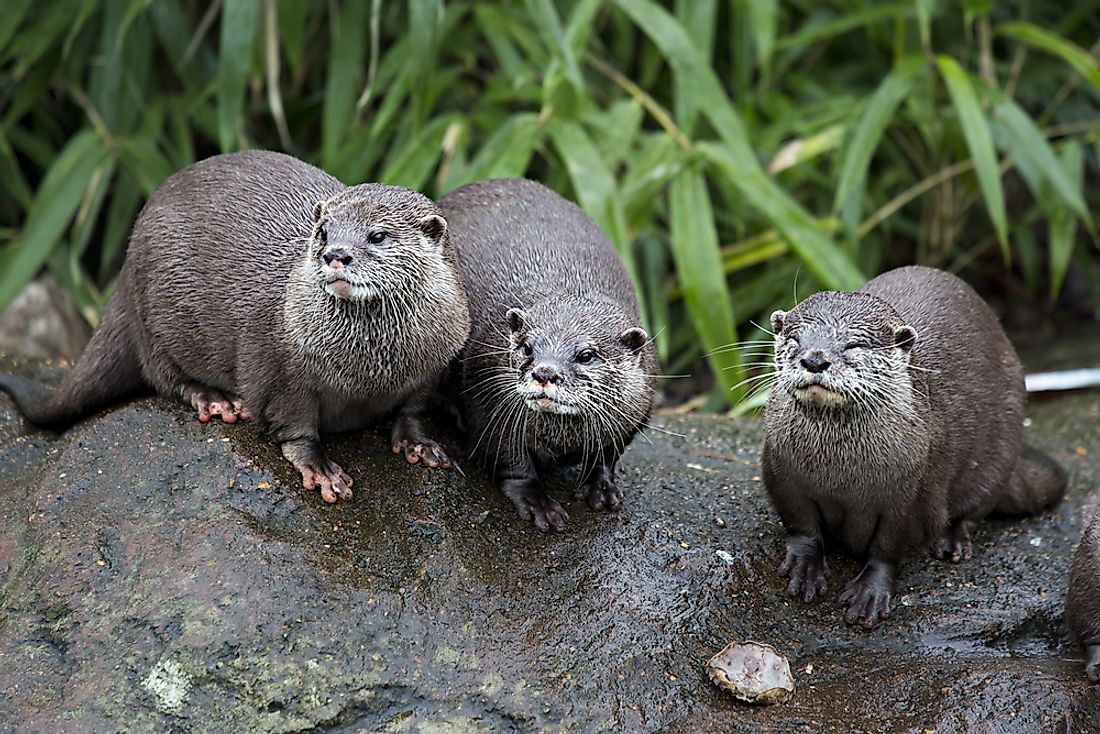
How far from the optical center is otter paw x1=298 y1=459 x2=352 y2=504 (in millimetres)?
2990

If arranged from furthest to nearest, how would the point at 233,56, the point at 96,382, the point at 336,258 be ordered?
the point at 233,56 < the point at 96,382 < the point at 336,258

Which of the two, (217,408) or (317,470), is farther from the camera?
(217,408)

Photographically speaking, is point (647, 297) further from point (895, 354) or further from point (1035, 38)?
point (895, 354)

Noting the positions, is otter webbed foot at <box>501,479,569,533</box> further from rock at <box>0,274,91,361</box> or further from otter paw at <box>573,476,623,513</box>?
rock at <box>0,274,91,361</box>

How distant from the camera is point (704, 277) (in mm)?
4262

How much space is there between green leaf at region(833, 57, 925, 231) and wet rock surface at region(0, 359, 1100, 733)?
4.94 ft

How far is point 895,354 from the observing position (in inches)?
116

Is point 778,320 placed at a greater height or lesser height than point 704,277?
greater

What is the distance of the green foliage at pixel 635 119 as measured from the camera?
170 inches

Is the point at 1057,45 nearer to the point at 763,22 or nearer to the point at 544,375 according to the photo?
the point at 763,22

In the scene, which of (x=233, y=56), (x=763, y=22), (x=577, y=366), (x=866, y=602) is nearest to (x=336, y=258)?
(x=577, y=366)

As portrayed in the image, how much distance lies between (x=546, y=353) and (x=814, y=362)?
607 millimetres

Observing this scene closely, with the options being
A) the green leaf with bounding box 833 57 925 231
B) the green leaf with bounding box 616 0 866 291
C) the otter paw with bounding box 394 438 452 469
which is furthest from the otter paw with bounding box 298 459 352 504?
the green leaf with bounding box 833 57 925 231

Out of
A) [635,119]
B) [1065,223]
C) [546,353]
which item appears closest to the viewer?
[546,353]
